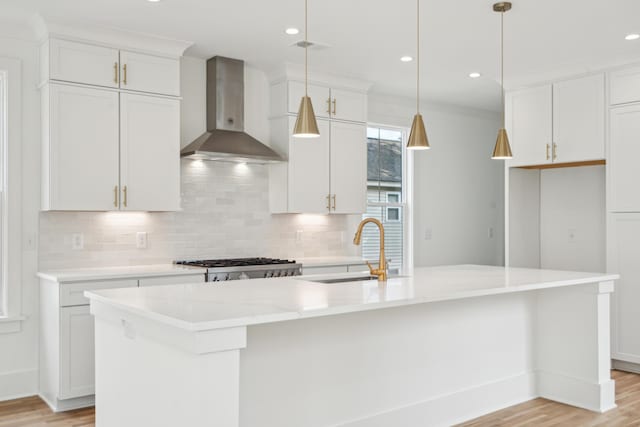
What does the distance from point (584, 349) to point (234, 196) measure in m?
2.99

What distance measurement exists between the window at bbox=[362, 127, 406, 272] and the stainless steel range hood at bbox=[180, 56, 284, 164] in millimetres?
1549

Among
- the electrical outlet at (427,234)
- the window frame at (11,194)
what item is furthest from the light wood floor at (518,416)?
the electrical outlet at (427,234)

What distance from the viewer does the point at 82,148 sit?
4238 mm

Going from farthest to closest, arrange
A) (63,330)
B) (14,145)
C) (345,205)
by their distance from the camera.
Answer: (345,205) → (14,145) → (63,330)

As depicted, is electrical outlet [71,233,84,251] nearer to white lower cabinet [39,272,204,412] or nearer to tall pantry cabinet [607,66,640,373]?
white lower cabinet [39,272,204,412]

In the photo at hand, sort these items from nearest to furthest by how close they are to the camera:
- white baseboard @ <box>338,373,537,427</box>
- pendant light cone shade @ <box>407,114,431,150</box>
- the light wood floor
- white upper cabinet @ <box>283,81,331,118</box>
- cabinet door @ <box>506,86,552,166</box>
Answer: white baseboard @ <box>338,373,537,427</box> → pendant light cone shade @ <box>407,114,431,150</box> → the light wood floor → white upper cabinet @ <box>283,81,331,118</box> → cabinet door @ <box>506,86,552,166</box>

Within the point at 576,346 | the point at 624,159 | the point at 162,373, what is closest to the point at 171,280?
the point at 162,373

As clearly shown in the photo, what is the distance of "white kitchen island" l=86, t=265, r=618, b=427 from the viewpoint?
90.8 inches

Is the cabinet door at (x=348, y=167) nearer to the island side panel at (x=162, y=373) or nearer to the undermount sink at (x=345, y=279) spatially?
the undermount sink at (x=345, y=279)

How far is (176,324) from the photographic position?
2.18 meters

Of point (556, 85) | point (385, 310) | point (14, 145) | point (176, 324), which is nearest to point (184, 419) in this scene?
point (176, 324)

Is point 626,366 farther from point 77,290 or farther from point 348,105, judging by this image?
point 77,290

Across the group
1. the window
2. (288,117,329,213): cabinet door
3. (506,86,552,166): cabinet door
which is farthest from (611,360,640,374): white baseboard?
(288,117,329,213): cabinet door

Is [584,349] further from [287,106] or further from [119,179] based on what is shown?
[119,179]
